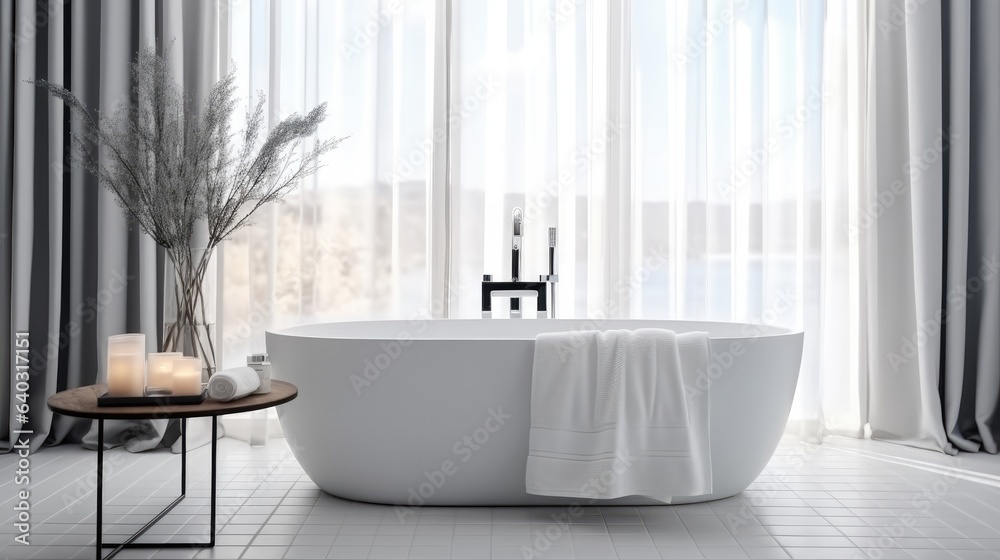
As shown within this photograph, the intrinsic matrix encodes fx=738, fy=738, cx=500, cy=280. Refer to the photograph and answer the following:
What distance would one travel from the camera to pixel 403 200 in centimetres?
319

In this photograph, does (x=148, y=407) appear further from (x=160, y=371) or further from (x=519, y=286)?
(x=519, y=286)

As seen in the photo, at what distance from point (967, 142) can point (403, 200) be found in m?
2.33

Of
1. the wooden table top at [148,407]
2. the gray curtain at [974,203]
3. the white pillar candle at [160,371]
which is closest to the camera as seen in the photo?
the wooden table top at [148,407]

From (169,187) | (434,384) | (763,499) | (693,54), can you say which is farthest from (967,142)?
(169,187)

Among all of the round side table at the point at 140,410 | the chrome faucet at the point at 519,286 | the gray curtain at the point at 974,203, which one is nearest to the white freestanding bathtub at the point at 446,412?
the round side table at the point at 140,410

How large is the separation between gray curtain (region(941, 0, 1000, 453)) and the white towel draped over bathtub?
1.59 m

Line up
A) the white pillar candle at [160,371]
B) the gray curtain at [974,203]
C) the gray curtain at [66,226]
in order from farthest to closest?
the gray curtain at [974,203] < the gray curtain at [66,226] < the white pillar candle at [160,371]

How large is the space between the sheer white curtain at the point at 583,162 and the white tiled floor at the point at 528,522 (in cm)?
75

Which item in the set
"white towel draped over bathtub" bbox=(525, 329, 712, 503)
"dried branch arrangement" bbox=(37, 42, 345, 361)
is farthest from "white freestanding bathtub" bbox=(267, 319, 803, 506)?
"dried branch arrangement" bbox=(37, 42, 345, 361)

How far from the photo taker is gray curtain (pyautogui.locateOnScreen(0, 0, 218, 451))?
9.30ft

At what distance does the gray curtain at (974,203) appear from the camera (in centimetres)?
299

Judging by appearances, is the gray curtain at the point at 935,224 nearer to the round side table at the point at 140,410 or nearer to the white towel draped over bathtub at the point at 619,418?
the white towel draped over bathtub at the point at 619,418

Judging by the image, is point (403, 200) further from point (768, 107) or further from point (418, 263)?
point (768, 107)

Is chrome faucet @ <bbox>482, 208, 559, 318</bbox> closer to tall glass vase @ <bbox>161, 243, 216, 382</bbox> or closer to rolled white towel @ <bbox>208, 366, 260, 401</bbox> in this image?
tall glass vase @ <bbox>161, 243, 216, 382</bbox>
